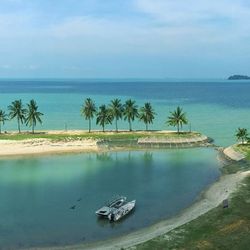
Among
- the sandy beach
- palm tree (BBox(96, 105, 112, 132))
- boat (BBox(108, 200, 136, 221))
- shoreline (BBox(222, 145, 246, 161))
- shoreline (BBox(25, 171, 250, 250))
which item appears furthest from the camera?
palm tree (BBox(96, 105, 112, 132))

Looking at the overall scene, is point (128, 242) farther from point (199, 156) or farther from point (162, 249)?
point (199, 156)

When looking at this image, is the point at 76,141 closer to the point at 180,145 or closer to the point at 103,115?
the point at 103,115

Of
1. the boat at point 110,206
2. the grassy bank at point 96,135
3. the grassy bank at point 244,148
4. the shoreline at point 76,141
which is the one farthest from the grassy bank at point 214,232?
the grassy bank at point 96,135

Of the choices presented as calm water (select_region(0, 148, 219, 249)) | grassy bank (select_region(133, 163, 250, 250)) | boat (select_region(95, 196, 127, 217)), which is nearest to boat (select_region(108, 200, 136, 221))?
boat (select_region(95, 196, 127, 217))

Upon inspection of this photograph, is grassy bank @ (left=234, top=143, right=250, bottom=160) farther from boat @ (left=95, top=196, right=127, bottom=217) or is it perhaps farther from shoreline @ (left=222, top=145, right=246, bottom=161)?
boat @ (left=95, top=196, right=127, bottom=217)

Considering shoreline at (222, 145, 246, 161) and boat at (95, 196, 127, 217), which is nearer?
boat at (95, 196, 127, 217)

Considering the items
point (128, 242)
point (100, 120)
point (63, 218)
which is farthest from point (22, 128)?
point (128, 242)

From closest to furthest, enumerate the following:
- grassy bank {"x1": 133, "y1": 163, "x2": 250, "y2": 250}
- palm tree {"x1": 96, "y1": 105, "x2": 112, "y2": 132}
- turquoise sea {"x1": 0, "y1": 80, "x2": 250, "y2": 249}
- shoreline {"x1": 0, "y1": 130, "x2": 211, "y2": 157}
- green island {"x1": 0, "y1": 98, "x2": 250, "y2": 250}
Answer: grassy bank {"x1": 133, "y1": 163, "x2": 250, "y2": 250} < green island {"x1": 0, "y1": 98, "x2": 250, "y2": 250} < turquoise sea {"x1": 0, "y1": 80, "x2": 250, "y2": 249} < shoreline {"x1": 0, "y1": 130, "x2": 211, "y2": 157} < palm tree {"x1": 96, "y1": 105, "x2": 112, "y2": 132}

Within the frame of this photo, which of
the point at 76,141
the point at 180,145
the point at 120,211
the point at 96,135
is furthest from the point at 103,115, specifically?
the point at 120,211
